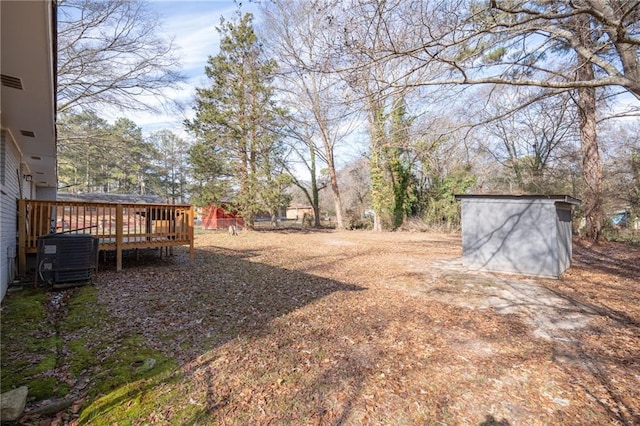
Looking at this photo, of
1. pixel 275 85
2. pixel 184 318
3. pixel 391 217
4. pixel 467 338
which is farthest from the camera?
pixel 391 217

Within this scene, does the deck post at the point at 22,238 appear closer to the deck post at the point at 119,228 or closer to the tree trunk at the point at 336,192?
the deck post at the point at 119,228

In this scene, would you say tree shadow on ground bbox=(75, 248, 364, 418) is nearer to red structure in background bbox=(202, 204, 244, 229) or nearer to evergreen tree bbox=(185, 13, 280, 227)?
evergreen tree bbox=(185, 13, 280, 227)

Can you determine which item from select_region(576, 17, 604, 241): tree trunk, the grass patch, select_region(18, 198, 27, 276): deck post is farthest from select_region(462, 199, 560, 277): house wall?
select_region(18, 198, 27, 276): deck post

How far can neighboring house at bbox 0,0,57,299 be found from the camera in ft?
7.47

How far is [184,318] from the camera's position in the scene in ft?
13.2

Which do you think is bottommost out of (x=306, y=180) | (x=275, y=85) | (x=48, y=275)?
(x=48, y=275)

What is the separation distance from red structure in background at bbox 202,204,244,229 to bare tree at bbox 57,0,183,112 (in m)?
9.81

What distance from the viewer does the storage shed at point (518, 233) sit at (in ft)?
22.3

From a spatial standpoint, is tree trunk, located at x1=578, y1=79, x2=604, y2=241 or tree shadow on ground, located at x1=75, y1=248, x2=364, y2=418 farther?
tree trunk, located at x1=578, y1=79, x2=604, y2=241

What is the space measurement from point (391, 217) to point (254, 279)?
1496 cm

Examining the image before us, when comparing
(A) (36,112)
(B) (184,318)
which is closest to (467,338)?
(B) (184,318)

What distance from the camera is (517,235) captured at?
7.20m

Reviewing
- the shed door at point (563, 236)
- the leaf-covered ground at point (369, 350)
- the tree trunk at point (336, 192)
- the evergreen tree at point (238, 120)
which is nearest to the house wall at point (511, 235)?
the shed door at point (563, 236)

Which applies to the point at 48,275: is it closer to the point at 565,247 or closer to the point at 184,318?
the point at 184,318
